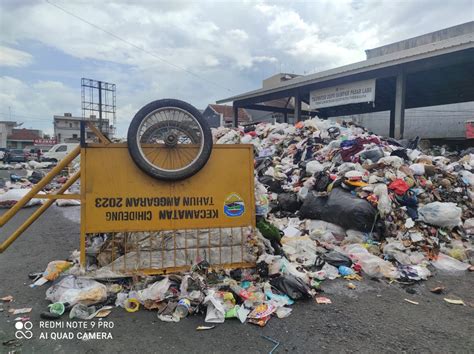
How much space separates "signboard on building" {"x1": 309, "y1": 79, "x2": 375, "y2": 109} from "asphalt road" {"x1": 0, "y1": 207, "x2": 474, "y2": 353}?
8811 mm

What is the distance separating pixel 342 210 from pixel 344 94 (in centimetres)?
831

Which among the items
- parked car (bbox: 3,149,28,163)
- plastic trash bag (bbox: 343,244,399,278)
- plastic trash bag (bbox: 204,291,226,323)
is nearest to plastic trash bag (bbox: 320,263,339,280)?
plastic trash bag (bbox: 343,244,399,278)

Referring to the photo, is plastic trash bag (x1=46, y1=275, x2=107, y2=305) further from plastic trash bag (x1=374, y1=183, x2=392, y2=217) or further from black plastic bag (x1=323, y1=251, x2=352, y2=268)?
plastic trash bag (x1=374, y1=183, x2=392, y2=217)

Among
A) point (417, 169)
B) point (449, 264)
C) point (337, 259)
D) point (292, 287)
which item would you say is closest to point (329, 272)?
point (337, 259)

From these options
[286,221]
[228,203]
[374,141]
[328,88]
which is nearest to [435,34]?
[328,88]

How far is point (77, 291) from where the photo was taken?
2.75m

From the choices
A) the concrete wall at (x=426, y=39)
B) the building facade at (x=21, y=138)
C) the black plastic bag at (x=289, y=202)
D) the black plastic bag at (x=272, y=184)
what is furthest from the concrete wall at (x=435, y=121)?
the building facade at (x=21, y=138)

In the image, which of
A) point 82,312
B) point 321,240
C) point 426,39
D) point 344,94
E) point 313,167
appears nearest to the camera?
point 82,312

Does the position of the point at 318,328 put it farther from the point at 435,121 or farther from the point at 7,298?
the point at 435,121

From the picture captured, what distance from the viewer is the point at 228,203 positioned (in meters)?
3.26

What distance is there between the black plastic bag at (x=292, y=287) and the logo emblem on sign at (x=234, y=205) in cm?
76

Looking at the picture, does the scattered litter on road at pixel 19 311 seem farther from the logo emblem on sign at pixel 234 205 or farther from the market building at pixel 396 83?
the market building at pixel 396 83

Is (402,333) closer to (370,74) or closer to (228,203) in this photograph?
(228,203)

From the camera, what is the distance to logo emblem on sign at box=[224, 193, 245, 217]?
325cm
